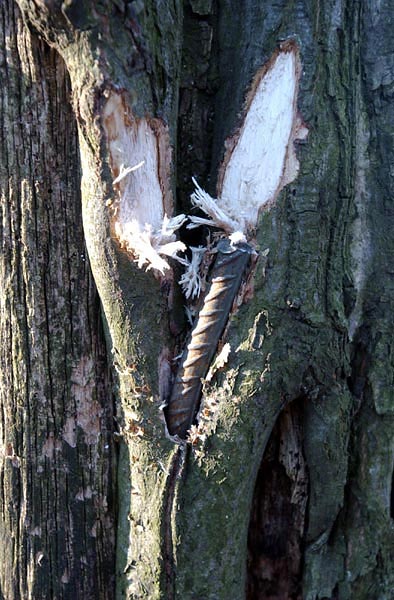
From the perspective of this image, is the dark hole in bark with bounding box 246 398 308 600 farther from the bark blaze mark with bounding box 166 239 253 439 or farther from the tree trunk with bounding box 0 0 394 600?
the bark blaze mark with bounding box 166 239 253 439

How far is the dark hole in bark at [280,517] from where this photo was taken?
1802 mm

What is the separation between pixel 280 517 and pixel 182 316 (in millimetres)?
777

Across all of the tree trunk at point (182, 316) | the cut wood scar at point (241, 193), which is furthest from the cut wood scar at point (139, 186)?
the cut wood scar at point (241, 193)

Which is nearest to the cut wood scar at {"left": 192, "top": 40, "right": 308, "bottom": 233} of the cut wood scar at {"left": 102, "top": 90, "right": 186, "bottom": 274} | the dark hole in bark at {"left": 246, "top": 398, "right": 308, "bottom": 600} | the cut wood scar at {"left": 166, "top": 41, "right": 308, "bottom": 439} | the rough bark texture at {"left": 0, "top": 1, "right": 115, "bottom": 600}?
the cut wood scar at {"left": 166, "top": 41, "right": 308, "bottom": 439}

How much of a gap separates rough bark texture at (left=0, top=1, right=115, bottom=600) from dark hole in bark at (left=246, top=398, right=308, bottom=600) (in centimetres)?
50

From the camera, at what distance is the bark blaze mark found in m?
1.58

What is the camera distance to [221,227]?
162cm

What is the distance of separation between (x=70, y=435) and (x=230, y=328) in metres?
0.60

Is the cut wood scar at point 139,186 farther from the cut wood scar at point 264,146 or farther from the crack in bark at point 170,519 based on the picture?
the crack in bark at point 170,519

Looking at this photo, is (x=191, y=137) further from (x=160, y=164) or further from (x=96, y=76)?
(x=96, y=76)

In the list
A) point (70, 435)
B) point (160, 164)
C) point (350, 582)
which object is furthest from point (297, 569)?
point (160, 164)

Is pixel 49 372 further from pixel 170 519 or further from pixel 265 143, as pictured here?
pixel 265 143

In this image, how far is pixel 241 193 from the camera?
1.64 m

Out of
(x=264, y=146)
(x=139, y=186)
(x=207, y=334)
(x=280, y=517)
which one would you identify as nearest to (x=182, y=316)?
(x=207, y=334)
